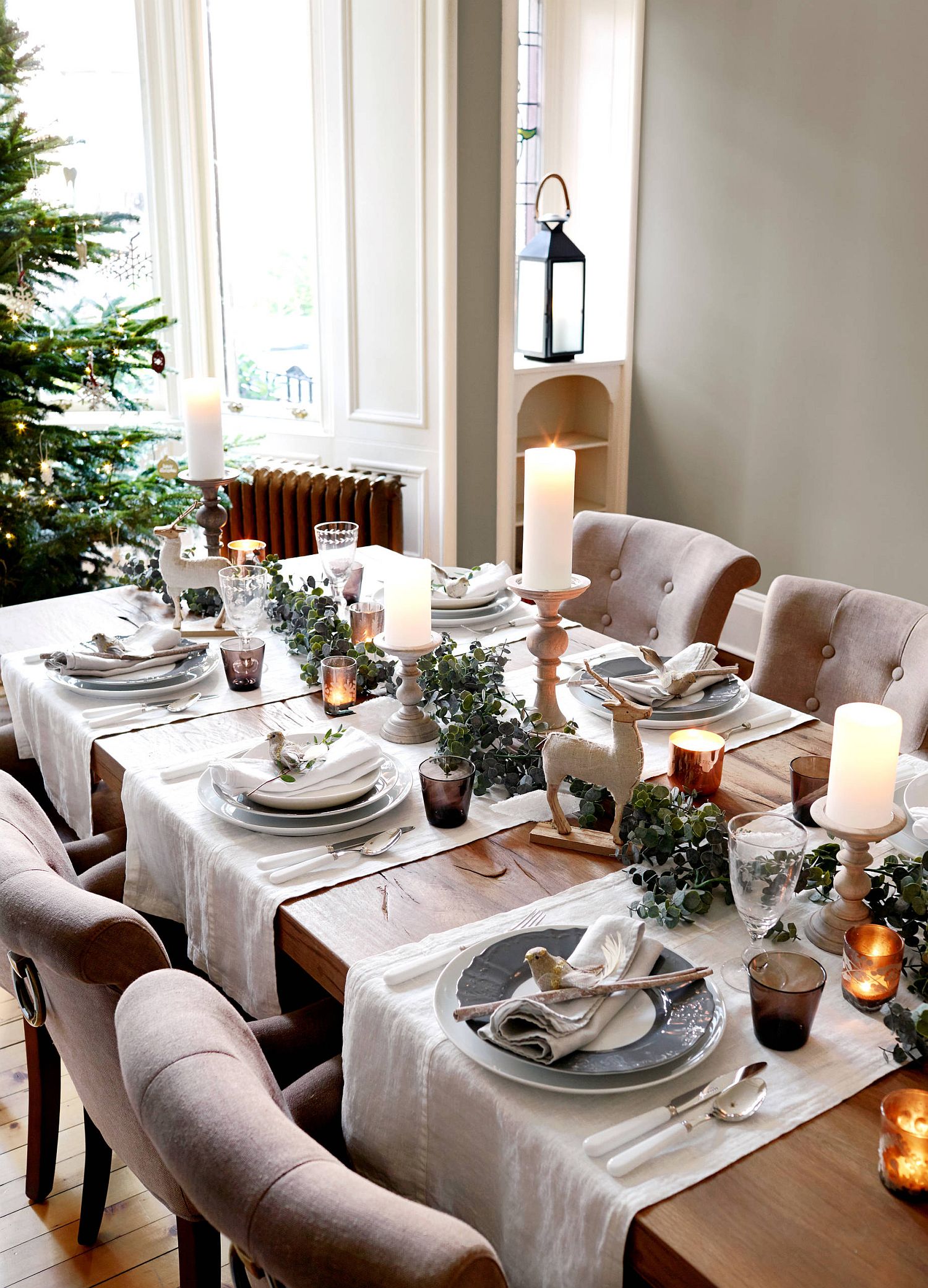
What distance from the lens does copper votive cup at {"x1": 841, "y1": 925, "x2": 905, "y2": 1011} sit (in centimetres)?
114

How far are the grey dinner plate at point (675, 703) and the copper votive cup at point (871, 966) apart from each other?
2.12ft

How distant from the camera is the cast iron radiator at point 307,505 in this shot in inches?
168

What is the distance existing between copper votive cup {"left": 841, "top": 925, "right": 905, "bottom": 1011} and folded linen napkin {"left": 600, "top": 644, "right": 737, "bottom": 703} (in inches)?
27.1

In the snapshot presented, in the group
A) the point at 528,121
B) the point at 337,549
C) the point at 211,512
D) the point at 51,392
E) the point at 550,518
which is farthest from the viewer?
the point at 528,121

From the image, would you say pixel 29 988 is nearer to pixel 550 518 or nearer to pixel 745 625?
pixel 550 518

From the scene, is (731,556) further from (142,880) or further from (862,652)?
(142,880)

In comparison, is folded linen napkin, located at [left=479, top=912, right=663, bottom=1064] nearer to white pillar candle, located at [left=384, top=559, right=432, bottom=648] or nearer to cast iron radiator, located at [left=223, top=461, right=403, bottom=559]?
white pillar candle, located at [left=384, top=559, right=432, bottom=648]

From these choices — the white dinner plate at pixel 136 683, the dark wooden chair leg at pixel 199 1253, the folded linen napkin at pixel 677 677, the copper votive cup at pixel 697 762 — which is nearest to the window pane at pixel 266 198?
the white dinner plate at pixel 136 683

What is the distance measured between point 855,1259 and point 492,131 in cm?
373

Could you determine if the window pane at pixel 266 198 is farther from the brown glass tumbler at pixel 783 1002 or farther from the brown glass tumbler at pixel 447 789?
the brown glass tumbler at pixel 783 1002

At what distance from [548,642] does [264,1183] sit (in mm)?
986

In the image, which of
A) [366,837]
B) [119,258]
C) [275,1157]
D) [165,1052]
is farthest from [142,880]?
[119,258]

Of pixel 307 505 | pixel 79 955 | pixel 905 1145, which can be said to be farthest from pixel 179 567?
pixel 307 505

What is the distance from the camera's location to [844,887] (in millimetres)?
1227
